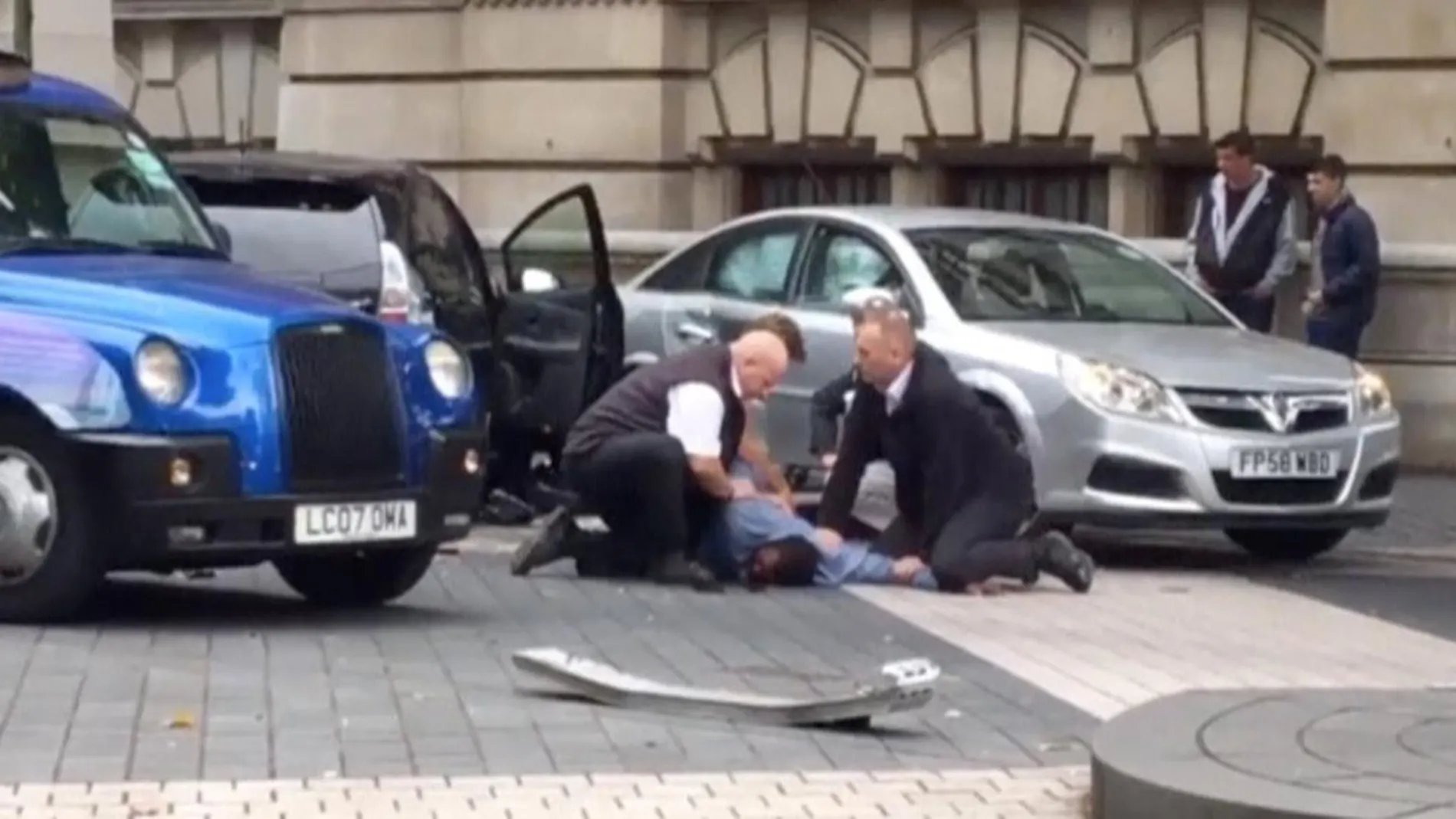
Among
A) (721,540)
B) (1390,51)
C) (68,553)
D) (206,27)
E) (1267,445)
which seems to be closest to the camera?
(68,553)

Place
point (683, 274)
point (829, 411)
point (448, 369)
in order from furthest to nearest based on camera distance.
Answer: point (683, 274) < point (829, 411) < point (448, 369)

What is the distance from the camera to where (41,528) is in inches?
494

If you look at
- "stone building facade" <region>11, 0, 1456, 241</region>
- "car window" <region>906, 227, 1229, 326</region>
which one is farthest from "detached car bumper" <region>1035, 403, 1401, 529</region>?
"stone building facade" <region>11, 0, 1456, 241</region>

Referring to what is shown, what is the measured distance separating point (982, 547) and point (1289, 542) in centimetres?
283

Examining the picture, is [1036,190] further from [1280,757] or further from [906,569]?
[1280,757]

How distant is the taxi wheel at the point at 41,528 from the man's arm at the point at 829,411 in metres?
3.98

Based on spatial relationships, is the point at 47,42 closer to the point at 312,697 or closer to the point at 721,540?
the point at 721,540

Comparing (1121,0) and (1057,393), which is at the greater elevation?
(1121,0)

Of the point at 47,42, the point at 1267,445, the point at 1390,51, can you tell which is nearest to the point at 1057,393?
the point at 1267,445

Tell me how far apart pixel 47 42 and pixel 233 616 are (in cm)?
983

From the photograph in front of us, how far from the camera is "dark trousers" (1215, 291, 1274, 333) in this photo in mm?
19844

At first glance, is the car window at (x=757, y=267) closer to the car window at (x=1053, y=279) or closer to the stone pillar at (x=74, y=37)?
Answer: the car window at (x=1053, y=279)

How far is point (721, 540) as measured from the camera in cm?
1440

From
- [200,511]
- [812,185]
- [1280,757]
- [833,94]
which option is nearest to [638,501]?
[200,511]
